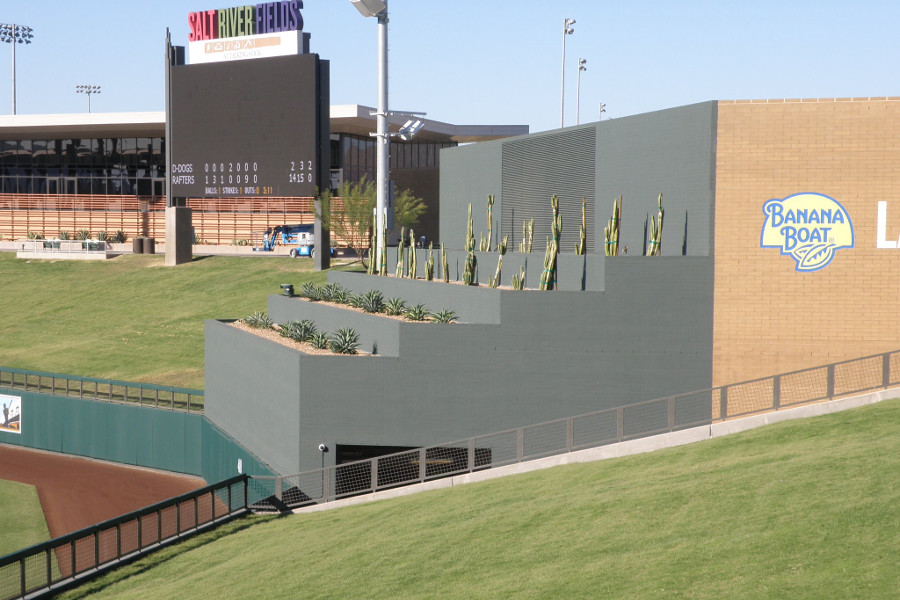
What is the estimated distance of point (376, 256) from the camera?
1396 inches

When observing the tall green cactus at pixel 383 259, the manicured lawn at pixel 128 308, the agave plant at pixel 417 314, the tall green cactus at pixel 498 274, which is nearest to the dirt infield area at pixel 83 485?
the manicured lawn at pixel 128 308

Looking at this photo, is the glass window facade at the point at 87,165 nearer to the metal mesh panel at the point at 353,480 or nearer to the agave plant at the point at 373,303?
the agave plant at the point at 373,303

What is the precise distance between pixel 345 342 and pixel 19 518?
36.9ft

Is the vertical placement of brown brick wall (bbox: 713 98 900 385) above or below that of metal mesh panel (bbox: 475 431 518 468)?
above

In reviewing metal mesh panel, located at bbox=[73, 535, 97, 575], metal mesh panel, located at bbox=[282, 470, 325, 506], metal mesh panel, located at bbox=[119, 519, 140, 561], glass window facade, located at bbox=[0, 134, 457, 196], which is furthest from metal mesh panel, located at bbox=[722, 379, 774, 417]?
glass window facade, located at bbox=[0, 134, 457, 196]

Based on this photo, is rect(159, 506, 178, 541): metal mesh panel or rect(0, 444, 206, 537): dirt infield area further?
rect(0, 444, 206, 537): dirt infield area

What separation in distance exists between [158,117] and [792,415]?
175 ft

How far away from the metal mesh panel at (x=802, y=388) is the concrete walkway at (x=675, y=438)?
995 millimetres

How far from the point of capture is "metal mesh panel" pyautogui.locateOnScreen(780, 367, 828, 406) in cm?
2158

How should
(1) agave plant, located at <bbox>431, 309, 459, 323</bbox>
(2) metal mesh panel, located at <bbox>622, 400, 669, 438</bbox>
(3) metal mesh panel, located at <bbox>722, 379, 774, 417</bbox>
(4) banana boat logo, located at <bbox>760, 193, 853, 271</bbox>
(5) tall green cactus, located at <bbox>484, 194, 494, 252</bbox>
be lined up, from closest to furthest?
(2) metal mesh panel, located at <bbox>622, 400, 669, 438</bbox>
(3) metal mesh panel, located at <bbox>722, 379, 774, 417</bbox>
(4) banana boat logo, located at <bbox>760, 193, 853, 271</bbox>
(1) agave plant, located at <bbox>431, 309, 459, 323</bbox>
(5) tall green cactus, located at <bbox>484, 194, 494, 252</bbox>

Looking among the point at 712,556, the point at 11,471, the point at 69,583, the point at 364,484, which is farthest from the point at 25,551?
the point at 11,471

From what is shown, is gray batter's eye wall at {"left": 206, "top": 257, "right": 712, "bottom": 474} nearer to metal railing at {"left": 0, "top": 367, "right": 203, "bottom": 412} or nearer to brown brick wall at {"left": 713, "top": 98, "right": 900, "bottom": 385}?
brown brick wall at {"left": 713, "top": 98, "right": 900, "bottom": 385}

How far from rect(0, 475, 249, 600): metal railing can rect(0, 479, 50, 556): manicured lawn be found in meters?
3.56

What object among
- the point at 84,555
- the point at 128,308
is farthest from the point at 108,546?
the point at 128,308
